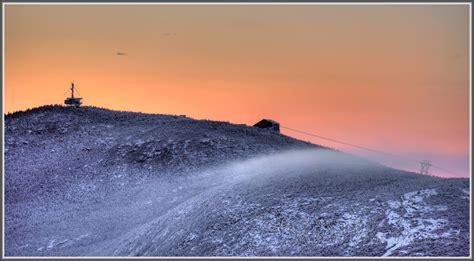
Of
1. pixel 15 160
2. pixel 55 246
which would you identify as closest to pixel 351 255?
pixel 55 246

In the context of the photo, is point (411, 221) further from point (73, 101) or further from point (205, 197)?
point (73, 101)

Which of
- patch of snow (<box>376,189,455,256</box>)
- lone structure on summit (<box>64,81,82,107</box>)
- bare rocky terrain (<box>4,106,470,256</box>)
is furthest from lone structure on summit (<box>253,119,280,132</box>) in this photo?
patch of snow (<box>376,189,455,256</box>)

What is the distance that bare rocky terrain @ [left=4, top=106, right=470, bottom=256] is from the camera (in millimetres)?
15328

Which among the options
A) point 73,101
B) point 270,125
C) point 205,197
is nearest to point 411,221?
point 205,197

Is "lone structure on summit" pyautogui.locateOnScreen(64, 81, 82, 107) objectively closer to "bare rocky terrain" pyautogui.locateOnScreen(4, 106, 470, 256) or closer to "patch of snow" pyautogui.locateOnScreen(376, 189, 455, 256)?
"bare rocky terrain" pyautogui.locateOnScreen(4, 106, 470, 256)

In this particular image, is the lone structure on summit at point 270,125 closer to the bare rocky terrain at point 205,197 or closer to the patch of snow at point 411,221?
the bare rocky terrain at point 205,197

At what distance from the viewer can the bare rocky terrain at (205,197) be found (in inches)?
603

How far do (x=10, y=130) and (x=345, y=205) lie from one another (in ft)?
94.5

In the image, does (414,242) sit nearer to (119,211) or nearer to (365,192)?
(365,192)

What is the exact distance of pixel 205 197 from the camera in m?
21.2

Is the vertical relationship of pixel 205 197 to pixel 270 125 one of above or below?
below

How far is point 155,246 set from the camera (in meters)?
17.5

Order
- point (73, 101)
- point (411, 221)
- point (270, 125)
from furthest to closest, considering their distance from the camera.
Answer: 1. point (73, 101)
2. point (270, 125)
3. point (411, 221)

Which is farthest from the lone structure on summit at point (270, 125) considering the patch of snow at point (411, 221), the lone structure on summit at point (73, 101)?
the patch of snow at point (411, 221)
